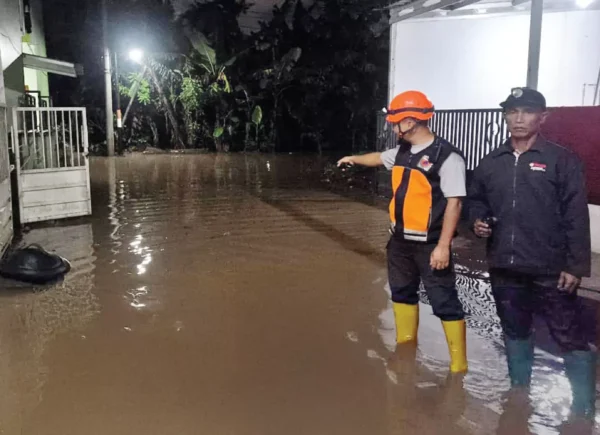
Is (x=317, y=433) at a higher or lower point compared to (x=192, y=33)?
lower

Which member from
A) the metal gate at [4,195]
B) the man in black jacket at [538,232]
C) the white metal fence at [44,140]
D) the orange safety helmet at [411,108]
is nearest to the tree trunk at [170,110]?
the white metal fence at [44,140]

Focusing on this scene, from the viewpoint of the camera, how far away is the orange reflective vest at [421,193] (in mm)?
3861

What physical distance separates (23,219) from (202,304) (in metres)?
4.77

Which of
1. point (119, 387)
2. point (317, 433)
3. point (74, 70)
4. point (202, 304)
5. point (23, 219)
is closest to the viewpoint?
point (317, 433)

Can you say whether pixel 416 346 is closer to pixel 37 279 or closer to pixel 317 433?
pixel 317 433

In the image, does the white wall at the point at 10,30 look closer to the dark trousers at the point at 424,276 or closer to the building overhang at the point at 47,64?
the building overhang at the point at 47,64

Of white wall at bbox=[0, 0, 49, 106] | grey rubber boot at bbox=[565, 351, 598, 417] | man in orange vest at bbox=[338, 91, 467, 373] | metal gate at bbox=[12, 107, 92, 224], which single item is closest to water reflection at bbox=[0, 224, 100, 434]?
metal gate at bbox=[12, 107, 92, 224]

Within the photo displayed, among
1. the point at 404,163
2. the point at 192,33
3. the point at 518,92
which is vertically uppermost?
the point at 192,33

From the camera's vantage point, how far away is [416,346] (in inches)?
182

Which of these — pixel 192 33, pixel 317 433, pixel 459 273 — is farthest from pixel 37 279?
pixel 192 33

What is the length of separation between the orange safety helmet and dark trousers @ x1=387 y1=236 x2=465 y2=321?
0.82 metres

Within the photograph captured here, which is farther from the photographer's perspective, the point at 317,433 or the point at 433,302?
the point at 433,302

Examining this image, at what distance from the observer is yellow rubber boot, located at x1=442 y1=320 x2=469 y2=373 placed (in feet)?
13.3

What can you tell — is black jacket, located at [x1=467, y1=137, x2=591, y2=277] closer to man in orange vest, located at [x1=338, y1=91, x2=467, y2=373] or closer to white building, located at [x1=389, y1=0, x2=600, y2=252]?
man in orange vest, located at [x1=338, y1=91, x2=467, y2=373]
